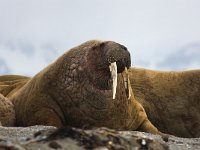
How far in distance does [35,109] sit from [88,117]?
0.96 metres

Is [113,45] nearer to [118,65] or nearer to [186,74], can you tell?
[118,65]

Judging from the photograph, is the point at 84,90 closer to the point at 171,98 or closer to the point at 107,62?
the point at 107,62

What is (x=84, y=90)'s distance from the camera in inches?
316

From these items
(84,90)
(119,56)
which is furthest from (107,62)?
(84,90)

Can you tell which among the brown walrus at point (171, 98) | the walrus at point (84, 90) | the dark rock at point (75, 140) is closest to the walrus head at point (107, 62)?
the walrus at point (84, 90)

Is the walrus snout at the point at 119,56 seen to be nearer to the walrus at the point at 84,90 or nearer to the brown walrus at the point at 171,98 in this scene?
the walrus at the point at 84,90

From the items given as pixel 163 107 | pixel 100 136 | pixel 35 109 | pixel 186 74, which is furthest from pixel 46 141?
pixel 186 74

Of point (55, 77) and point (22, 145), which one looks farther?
point (55, 77)

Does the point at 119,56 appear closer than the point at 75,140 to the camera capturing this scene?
No

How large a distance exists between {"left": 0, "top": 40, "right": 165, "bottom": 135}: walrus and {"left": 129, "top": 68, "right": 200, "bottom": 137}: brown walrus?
2.08 m

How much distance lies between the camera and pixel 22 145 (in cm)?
271

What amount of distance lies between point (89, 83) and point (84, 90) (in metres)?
0.15

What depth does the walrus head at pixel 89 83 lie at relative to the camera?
7.93 meters

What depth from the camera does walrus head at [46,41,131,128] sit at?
7.93 meters
